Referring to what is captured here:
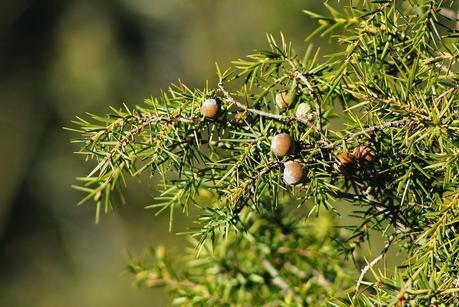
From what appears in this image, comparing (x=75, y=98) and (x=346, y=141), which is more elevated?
(x=75, y=98)

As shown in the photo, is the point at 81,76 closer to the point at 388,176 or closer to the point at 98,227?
the point at 98,227

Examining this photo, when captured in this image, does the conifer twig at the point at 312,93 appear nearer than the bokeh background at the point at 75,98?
Yes

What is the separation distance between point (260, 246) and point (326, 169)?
0.32m

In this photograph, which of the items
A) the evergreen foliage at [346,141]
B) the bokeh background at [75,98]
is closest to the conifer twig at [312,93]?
the evergreen foliage at [346,141]

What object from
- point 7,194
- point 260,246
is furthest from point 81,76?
point 260,246

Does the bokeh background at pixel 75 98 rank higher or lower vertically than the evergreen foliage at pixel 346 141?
higher

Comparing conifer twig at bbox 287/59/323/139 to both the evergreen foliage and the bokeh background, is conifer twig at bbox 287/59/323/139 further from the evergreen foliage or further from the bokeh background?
the bokeh background

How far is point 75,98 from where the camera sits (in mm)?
4680

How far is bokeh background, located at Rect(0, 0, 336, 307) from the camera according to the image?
15.7ft

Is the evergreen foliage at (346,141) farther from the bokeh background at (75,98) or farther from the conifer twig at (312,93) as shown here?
the bokeh background at (75,98)

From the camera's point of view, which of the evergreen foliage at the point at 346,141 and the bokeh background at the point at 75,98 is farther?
the bokeh background at the point at 75,98

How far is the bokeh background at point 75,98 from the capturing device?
4.79 m

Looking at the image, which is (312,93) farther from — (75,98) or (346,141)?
(75,98)

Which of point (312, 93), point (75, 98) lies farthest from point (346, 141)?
point (75, 98)
